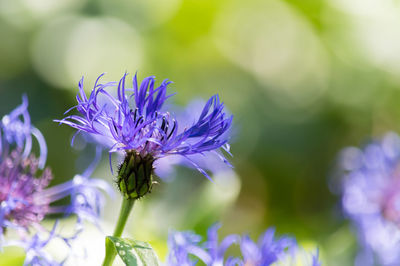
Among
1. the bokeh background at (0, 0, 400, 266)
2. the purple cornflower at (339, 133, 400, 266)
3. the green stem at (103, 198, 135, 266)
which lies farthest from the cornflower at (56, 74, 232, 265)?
the bokeh background at (0, 0, 400, 266)

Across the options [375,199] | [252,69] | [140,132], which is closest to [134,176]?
[140,132]

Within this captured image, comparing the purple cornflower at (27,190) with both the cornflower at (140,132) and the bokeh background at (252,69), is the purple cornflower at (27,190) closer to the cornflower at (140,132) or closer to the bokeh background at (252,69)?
the cornflower at (140,132)

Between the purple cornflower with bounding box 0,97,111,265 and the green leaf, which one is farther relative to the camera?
the purple cornflower with bounding box 0,97,111,265

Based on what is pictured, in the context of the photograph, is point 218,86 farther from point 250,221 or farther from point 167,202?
point 167,202

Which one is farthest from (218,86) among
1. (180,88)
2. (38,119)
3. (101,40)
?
(38,119)

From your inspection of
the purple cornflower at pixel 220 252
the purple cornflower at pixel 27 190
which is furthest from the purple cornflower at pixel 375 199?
the purple cornflower at pixel 27 190

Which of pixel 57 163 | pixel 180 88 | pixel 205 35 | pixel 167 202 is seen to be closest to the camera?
pixel 167 202

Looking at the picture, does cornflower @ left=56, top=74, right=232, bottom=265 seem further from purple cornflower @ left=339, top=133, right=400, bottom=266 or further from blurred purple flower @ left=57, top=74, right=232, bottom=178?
purple cornflower @ left=339, top=133, right=400, bottom=266
